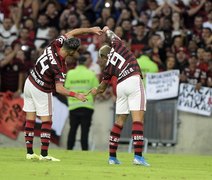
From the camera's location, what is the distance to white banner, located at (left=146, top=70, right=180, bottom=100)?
2161 centimetres

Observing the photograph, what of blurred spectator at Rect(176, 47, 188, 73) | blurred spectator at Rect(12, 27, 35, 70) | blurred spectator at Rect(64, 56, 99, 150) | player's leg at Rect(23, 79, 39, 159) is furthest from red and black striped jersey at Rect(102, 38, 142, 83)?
blurred spectator at Rect(12, 27, 35, 70)

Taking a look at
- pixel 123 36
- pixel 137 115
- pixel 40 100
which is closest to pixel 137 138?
pixel 137 115

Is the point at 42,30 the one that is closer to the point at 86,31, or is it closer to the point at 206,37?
the point at 206,37

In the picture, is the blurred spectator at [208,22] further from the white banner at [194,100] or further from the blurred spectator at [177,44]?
the white banner at [194,100]

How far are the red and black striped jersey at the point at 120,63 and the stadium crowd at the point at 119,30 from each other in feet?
22.6

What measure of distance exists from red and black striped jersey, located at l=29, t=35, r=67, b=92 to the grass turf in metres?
1.38

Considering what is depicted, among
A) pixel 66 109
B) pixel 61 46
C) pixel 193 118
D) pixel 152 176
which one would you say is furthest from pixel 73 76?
pixel 152 176

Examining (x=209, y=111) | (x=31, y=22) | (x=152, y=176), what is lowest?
(x=152, y=176)

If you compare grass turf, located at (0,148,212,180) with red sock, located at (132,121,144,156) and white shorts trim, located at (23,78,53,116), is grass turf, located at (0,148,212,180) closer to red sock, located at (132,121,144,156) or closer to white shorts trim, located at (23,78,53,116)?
red sock, located at (132,121,144,156)

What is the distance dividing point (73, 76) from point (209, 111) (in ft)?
11.5

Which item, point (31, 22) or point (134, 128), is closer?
point (134, 128)

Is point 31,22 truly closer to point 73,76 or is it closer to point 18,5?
point 18,5

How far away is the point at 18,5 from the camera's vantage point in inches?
1024

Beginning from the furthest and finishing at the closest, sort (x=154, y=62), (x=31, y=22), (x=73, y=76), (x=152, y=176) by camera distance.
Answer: (x=31, y=22)
(x=154, y=62)
(x=73, y=76)
(x=152, y=176)
